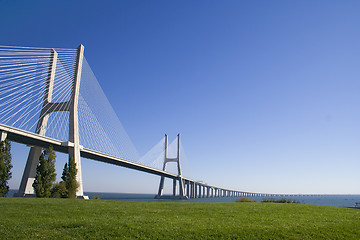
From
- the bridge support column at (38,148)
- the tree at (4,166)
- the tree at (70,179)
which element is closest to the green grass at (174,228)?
the tree at (4,166)

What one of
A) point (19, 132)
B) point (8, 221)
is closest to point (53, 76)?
point (19, 132)

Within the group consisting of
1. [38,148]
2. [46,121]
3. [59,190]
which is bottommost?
[59,190]

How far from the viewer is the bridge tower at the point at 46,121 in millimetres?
34531

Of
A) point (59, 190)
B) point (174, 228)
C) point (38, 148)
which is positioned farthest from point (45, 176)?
point (174, 228)

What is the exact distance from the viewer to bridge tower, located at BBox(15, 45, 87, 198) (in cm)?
3453

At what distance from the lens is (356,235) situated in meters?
11.8

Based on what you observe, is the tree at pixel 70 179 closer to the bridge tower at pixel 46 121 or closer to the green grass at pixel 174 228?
the bridge tower at pixel 46 121

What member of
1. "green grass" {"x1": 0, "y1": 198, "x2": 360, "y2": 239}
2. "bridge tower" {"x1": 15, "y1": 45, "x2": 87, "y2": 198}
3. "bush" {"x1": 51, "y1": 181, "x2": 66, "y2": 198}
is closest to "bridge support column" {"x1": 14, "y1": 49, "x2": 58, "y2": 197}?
"bridge tower" {"x1": 15, "y1": 45, "x2": 87, "y2": 198}

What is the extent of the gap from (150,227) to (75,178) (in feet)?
84.6

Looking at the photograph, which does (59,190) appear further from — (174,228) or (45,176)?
(174,228)

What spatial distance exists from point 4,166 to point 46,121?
8.99m

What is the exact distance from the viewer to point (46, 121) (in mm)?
36312

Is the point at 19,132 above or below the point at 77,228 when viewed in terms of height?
above

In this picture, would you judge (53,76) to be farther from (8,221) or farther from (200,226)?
(200,226)
